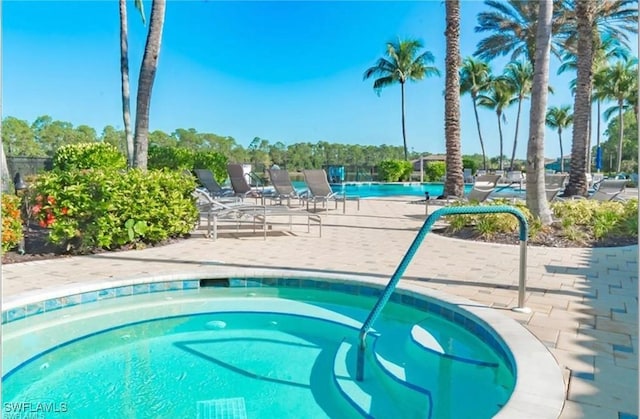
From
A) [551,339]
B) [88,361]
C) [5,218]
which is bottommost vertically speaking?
[88,361]

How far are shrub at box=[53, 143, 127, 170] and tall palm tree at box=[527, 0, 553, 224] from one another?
9452 mm

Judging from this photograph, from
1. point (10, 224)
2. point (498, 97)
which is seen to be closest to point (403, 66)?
point (498, 97)

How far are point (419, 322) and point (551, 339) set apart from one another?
42.9 inches

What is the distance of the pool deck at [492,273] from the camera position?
7.38 ft

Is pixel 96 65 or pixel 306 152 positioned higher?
pixel 96 65

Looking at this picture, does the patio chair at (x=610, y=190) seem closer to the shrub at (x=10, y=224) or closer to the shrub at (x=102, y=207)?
the shrub at (x=102, y=207)

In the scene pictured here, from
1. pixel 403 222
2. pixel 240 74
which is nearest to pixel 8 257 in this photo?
pixel 403 222

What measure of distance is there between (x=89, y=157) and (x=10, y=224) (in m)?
6.51

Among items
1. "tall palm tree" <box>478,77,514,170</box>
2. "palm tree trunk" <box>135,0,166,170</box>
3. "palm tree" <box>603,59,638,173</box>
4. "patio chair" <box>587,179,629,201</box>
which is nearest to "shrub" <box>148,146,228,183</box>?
"palm tree trunk" <box>135,0,166,170</box>

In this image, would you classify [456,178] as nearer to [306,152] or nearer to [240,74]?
[240,74]

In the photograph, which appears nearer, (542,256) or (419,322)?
(419,322)

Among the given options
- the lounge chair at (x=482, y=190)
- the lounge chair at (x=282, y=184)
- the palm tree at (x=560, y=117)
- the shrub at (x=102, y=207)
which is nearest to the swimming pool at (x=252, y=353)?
the shrub at (x=102, y=207)

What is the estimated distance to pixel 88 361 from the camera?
3.13m

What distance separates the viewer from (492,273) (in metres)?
4.40
